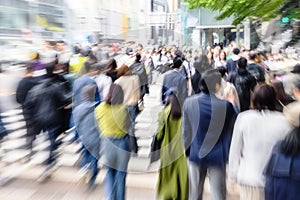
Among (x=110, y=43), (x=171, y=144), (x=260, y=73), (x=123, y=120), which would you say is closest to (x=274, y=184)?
(x=171, y=144)

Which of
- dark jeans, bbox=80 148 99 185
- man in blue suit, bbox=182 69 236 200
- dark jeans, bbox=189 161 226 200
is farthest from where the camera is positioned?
dark jeans, bbox=80 148 99 185

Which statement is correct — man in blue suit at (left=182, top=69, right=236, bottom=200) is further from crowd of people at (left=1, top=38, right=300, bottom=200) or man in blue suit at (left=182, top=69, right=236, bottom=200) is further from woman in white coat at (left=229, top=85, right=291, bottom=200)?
woman in white coat at (left=229, top=85, right=291, bottom=200)

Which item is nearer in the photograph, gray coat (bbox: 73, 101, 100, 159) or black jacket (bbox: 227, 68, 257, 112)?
gray coat (bbox: 73, 101, 100, 159)

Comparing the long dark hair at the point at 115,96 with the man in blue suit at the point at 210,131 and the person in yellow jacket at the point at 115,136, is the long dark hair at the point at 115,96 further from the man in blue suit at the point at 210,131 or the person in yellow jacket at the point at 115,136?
the man in blue suit at the point at 210,131

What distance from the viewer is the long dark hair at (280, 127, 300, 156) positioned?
7.98 feet

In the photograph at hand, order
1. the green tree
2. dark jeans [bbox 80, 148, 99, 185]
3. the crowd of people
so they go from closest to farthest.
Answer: the crowd of people
dark jeans [bbox 80, 148, 99, 185]
the green tree

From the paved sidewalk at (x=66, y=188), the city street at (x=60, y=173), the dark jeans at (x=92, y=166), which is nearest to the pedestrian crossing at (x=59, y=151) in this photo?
the city street at (x=60, y=173)

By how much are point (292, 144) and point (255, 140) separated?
42 centimetres

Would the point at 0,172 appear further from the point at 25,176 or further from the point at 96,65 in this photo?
the point at 96,65

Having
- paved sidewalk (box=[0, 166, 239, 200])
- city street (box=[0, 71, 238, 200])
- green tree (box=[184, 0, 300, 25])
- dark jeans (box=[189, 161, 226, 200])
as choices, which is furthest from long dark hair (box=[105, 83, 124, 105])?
green tree (box=[184, 0, 300, 25])

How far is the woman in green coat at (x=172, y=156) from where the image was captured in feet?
11.3

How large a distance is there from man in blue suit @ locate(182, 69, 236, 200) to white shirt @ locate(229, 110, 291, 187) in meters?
0.30

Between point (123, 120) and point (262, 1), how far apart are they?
618 cm

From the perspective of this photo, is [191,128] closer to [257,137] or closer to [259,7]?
[257,137]
